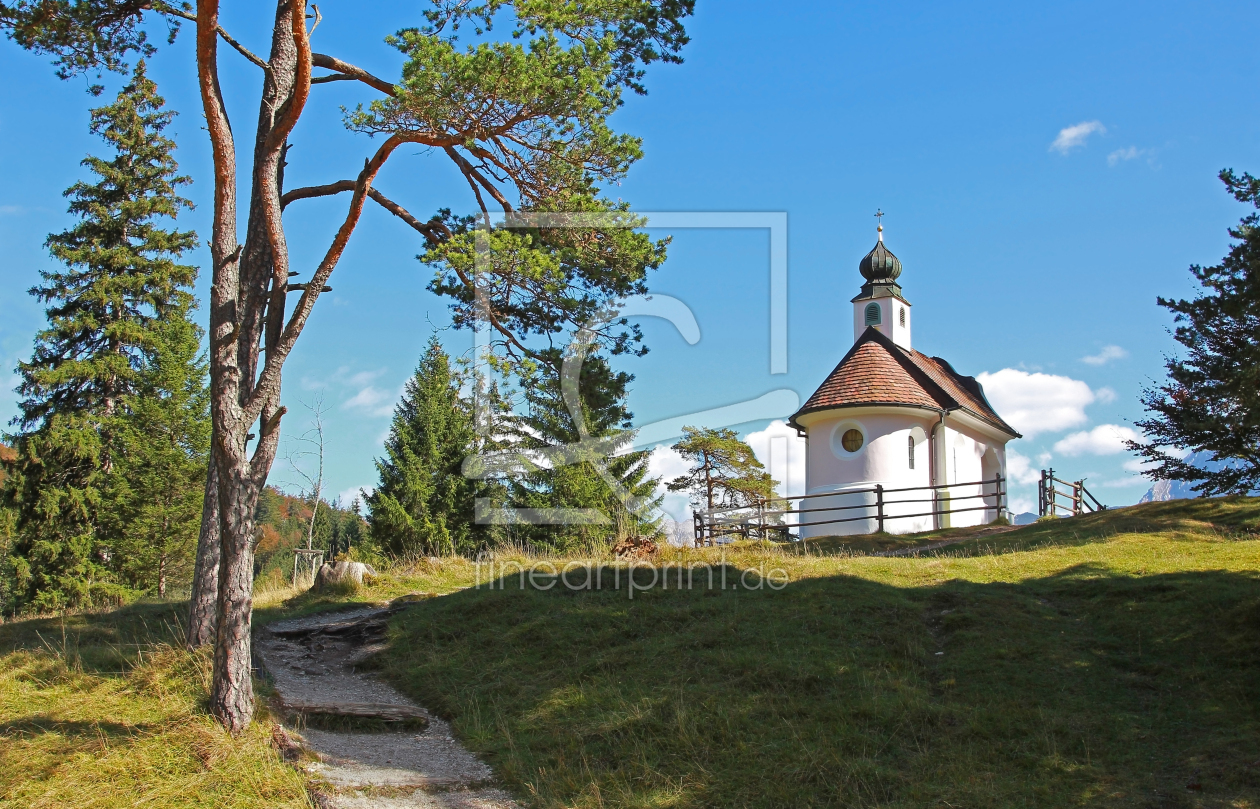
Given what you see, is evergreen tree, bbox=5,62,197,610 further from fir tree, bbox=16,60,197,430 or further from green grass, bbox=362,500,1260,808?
green grass, bbox=362,500,1260,808

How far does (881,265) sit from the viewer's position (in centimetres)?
3058

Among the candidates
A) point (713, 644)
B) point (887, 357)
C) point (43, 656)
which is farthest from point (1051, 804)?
point (887, 357)

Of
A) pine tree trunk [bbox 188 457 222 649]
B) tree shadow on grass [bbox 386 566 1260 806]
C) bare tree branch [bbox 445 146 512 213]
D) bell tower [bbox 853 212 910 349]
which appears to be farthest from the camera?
bell tower [bbox 853 212 910 349]

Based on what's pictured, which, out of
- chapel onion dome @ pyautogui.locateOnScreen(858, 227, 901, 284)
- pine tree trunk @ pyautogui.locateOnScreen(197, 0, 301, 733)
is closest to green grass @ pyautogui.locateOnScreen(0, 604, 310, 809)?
pine tree trunk @ pyautogui.locateOnScreen(197, 0, 301, 733)

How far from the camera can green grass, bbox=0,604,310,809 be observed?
234 inches

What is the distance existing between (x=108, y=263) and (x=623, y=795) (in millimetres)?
25772

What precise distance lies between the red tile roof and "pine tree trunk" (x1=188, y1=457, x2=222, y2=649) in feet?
62.1

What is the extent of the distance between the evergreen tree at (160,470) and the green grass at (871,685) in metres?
15.9

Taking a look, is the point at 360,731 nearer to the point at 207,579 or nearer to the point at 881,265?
the point at 207,579

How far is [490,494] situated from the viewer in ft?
98.5

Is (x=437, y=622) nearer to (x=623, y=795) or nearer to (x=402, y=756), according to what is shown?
(x=402, y=756)

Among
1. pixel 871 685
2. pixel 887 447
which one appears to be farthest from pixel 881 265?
pixel 871 685

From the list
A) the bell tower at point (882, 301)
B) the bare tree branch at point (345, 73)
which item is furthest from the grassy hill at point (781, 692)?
the bell tower at point (882, 301)

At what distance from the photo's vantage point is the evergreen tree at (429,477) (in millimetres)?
27656
